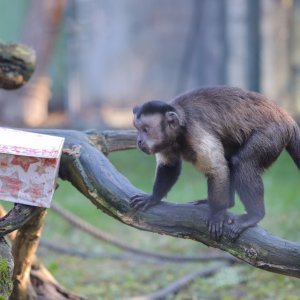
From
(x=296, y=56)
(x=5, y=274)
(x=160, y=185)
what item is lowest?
(x=296, y=56)

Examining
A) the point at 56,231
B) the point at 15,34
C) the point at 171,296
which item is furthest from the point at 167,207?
the point at 15,34

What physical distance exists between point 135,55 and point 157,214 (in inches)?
316

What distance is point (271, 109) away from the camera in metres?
4.09

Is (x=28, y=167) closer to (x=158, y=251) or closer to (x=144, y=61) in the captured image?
(x=158, y=251)

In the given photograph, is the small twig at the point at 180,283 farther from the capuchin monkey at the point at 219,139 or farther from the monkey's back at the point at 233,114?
the monkey's back at the point at 233,114

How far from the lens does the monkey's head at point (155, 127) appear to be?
4.12 meters

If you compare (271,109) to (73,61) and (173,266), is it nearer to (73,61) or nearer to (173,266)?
(173,266)

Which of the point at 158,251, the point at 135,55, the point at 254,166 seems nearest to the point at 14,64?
the point at 254,166

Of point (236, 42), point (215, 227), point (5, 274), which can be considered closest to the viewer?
point (5, 274)

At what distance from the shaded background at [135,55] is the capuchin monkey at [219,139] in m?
6.62

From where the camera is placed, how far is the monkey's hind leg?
3.82m

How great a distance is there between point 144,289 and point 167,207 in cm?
267

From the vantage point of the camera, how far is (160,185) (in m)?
4.14

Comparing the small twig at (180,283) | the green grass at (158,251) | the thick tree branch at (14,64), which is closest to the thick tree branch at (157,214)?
the thick tree branch at (14,64)
